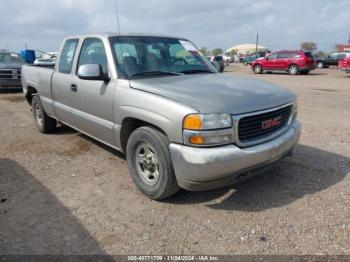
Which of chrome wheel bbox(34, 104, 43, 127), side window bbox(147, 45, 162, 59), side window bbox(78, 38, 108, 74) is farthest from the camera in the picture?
chrome wheel bbox(34, 104, 43, 127)

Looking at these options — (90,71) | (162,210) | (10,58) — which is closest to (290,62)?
(10,58)

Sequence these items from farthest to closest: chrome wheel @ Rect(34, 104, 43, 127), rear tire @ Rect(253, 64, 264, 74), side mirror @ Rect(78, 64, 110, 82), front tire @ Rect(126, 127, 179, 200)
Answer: rear tire @ Rect(253, 64, 264, 74)
chrome wheel @ Rect(34, 104, 43, 127)
side mirror @ Rect(78, 64, 110, 82)
front tire @ Rect(126, 127, 179, 200)

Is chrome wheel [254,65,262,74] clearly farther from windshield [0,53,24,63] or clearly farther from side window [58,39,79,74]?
side window [58,39,79,74]

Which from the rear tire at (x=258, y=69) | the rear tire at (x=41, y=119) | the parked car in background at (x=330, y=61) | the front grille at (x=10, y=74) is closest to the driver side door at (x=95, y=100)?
the rear tire at (x=41, y=119)

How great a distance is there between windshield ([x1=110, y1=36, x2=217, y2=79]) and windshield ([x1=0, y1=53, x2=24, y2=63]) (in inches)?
445

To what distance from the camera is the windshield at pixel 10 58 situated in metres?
13.5

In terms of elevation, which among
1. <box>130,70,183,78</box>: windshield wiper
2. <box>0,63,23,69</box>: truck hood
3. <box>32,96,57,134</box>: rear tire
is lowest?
<box>32,96,57,134</box>: rear tire

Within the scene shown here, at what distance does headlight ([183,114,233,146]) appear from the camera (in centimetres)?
288

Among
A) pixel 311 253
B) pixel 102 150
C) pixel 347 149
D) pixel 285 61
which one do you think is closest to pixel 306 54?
pixel 285 61

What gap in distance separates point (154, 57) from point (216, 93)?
4.36ft

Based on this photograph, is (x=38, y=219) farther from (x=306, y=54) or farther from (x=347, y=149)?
(x=306, y=54)

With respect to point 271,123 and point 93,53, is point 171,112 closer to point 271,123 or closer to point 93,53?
point 271,123

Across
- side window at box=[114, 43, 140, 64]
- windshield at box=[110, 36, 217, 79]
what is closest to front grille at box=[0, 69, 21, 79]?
windshield at box=[110, 36, 217, 79]

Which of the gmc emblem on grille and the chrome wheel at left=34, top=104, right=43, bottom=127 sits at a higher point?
the gmc emblem on grille
